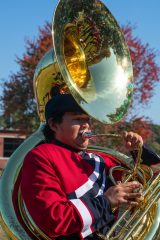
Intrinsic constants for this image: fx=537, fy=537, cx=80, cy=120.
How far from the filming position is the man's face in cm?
289

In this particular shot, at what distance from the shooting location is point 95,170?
3035 mm

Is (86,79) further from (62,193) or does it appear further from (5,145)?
(5,145)

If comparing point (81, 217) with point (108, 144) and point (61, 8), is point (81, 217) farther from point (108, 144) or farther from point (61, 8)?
point (108, 144)

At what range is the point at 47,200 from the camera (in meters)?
2.60

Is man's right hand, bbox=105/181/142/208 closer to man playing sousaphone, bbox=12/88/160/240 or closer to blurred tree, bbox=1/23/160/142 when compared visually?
man playing sousaphone, bbox=12/88/160/240

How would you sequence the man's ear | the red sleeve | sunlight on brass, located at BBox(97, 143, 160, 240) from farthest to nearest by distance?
the man's ear → sunlight on brass, located at BBox(97, 143, 160, 240) → the red sleeve

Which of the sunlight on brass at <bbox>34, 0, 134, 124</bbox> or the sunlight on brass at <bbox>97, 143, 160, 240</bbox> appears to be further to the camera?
the sunlight on brass at <bbox>34, 0, 134, 124</bbox>

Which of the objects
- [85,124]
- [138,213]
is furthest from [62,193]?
[138,213]

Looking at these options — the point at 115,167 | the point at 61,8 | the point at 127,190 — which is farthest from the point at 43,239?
the point at 61,8

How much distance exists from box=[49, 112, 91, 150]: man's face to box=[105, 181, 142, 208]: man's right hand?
318 millimetres

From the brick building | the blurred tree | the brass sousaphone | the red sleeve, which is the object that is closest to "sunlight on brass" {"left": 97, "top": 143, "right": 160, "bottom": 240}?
the brass sousaphone

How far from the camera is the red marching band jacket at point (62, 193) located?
103 inches

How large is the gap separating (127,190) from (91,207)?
0.72 ft

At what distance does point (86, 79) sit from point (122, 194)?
2.96 feet
